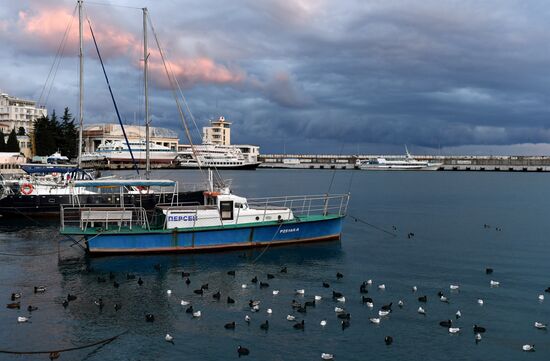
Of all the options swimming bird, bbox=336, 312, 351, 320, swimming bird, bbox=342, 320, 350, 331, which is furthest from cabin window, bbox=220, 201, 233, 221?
swimming bird, bbox=342, 320, 350, 331

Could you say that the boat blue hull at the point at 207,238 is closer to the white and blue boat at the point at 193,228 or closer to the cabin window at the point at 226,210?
the white and blue boat at the point at 193,228

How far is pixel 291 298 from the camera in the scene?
2623 cm

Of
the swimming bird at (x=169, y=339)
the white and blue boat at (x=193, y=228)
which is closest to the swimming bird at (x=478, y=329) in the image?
the swimming bird at (x=169, y=339)

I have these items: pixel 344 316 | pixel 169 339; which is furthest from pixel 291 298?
pixel 169 339

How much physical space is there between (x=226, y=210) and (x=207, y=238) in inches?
87.7

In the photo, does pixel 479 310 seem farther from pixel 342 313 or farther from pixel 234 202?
pixel 234 202

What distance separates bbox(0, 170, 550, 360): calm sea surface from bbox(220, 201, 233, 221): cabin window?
257 centimetres

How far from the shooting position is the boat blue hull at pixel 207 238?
1359 inches

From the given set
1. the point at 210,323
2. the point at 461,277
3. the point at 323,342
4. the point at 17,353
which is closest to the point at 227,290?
the point at 210,323

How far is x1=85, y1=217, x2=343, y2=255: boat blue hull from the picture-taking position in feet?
113

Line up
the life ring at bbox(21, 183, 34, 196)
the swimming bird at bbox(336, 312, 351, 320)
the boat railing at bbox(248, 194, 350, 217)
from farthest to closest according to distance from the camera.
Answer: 1. the life ring at bbox(21, 183, 34, 196)
2. the boat railing at bbox(248, 194, 350, 217)
3. the swimming bird at bbox(336, 312, 351, 320)

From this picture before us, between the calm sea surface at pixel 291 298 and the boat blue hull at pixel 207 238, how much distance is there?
0.77 meters

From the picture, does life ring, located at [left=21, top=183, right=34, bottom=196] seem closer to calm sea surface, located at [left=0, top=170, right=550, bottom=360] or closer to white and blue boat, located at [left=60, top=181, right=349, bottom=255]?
calm sea surface, located at [left=0, top=170, right=550, bottom=360]

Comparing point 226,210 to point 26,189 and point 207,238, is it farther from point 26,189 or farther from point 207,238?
point 26,189
